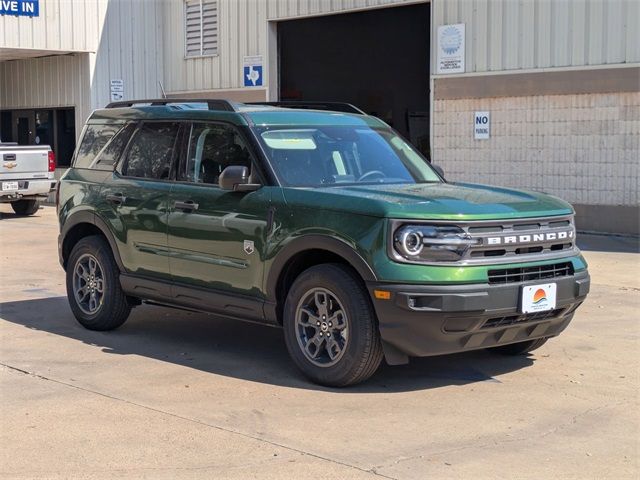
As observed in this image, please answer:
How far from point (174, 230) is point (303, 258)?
133cm

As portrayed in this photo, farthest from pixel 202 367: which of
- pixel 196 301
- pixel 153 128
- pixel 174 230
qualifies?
pixel 153 128

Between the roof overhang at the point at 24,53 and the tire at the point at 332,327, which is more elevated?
the roof overhang at the point at 24,53

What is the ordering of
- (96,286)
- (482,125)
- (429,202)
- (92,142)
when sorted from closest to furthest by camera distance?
(429,202) → (96,286) → (92,142) → (482,125)

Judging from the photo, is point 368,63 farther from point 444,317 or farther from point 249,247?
point 444,317

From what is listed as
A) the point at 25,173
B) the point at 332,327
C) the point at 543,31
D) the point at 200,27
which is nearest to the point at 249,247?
the point at 332,327

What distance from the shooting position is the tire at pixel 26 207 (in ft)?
68.1

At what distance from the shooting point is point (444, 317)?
19.9 ft

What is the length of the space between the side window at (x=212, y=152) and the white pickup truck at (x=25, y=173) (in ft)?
42.1

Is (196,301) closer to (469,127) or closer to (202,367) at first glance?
(202,367)

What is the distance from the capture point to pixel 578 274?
22.3 feet

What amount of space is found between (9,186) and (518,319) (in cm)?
1527

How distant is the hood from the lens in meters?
6.22

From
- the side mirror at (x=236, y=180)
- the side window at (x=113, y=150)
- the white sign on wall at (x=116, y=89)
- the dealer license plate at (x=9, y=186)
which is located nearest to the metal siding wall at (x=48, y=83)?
the white sign on wall at (x=116, y=89)

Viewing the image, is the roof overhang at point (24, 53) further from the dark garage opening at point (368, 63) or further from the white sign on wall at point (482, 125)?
the white sign on wall at point (482, 125)
